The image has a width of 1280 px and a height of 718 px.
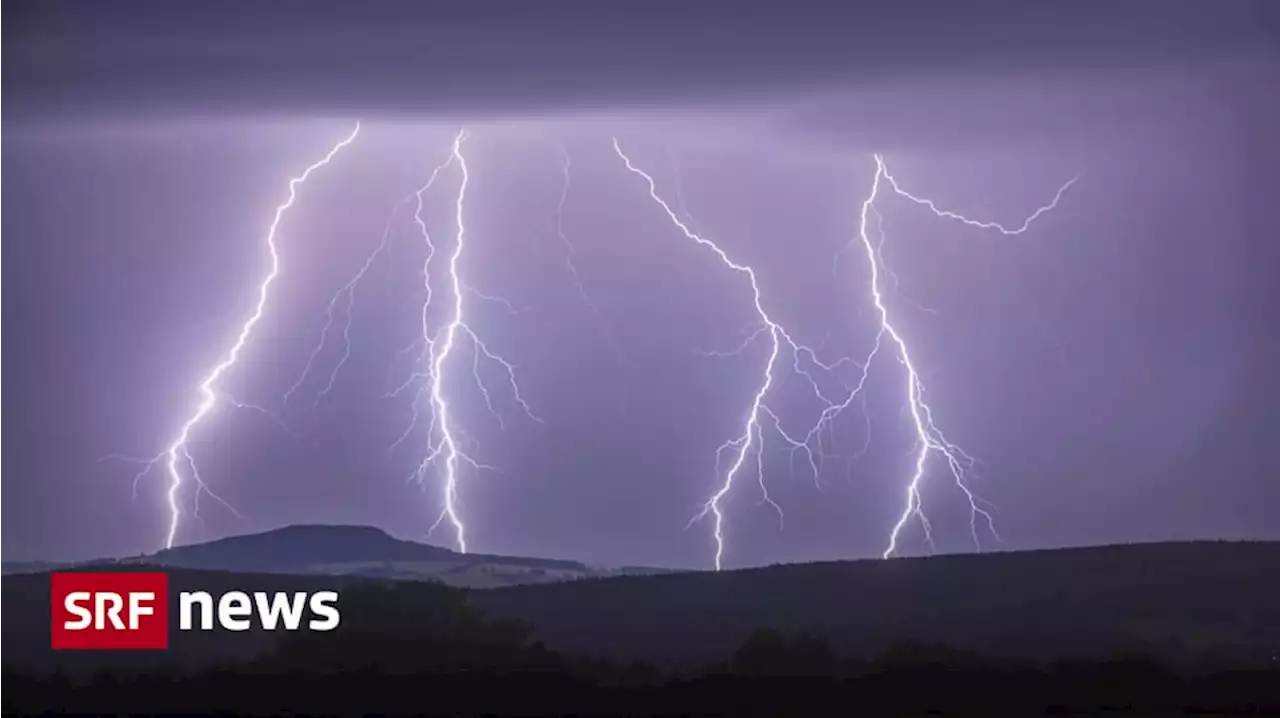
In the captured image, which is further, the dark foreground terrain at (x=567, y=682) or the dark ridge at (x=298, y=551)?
the dark ridge at (x=298, y=551)

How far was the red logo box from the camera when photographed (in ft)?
57.0

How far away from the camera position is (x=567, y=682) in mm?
14195

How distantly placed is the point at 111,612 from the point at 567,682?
5.24 metres

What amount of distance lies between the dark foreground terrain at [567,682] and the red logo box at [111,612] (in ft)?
4.75

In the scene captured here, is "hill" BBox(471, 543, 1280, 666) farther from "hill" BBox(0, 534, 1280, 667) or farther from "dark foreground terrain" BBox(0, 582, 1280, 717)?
Answer: "dark foreground terrain" BBox(0, 582, 1280, 717)

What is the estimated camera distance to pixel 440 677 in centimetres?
1433

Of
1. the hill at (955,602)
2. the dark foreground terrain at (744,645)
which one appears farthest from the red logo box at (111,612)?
the hill at (955,602)

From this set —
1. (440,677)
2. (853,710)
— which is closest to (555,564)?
(440,677)

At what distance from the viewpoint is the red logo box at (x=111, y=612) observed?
17.4 meters

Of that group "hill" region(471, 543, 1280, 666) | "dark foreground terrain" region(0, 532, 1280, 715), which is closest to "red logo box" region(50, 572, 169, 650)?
"dark foreground terrain" region(0, 532, 1280, 715)

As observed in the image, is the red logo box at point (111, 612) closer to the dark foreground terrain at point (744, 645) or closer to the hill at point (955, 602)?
the dark foreground terrain at point (744, 645)

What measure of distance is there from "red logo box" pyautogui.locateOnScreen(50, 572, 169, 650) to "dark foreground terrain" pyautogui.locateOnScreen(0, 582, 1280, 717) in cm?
145

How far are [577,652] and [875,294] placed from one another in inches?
177

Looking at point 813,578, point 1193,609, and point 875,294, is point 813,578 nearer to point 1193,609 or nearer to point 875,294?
point 1193,609
